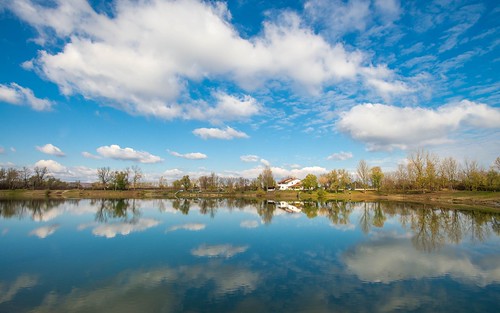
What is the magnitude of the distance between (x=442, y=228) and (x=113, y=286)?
2610 centimetres

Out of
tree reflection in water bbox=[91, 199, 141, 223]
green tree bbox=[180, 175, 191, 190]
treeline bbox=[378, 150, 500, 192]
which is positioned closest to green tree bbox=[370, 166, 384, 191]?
treeline bbox=[378, 150, 500, 192]

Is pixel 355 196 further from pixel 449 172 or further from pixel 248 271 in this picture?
pixel 248 271

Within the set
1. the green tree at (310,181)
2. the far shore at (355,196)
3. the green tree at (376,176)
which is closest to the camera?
the far shore at (355,196)

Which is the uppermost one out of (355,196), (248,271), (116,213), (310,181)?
(310,181)

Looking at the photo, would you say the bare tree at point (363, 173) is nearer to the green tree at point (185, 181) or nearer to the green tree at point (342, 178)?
the green tree at point (342, 178)

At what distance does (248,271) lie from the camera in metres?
12.3

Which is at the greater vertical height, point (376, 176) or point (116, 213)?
point (376, 176)

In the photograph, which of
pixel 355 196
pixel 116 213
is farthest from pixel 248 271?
pixel 355 196

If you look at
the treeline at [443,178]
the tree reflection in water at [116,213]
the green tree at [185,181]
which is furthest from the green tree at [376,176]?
the tree reflection in water at [116,213]

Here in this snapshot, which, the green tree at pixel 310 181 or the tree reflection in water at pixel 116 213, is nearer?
the tree reflection in water at pixel 116 213

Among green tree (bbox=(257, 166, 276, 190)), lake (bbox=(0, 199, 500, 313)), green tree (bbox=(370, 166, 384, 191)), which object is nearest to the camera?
lake (bbox=(0, 199, 500, 313))

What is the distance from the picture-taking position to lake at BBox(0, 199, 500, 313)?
8961mm

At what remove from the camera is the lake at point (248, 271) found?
8961 millimetres

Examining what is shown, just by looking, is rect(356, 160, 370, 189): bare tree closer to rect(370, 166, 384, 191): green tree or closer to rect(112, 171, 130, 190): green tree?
rect(370, 166, 384, 191): green tree
